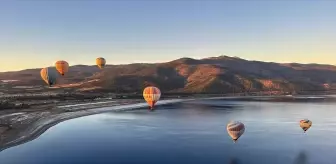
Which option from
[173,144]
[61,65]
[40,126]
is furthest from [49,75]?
[173,144]

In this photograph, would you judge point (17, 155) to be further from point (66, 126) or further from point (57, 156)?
point (66, 126)

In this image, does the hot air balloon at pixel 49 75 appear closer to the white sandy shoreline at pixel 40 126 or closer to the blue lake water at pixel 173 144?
the white sandy shoreline at pixel 40 126

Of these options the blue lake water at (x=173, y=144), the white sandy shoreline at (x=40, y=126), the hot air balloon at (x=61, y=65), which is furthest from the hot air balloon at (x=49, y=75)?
the blue lake water at (x=173, y=144)

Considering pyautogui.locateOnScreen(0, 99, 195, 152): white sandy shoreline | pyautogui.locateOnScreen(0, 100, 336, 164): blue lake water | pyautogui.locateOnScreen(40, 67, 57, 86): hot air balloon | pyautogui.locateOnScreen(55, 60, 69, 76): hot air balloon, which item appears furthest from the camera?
pyautogui.locateOnScreen(55, 60, 69, 76): hot air balloon

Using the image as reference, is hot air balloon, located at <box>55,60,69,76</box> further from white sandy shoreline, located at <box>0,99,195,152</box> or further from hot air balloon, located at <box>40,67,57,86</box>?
white sandy shoreline, located at <box>0,99,195,152</box>

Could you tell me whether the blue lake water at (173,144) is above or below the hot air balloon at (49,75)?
below

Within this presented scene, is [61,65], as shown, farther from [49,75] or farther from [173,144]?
[173,144]

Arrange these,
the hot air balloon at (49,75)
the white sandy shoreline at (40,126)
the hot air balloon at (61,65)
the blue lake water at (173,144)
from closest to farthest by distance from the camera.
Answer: the blue lake water at (173,144) < the white sandy shoreline at (40,126) < the hot air balloon at (49,75) < the hot air balloon at (61,65)

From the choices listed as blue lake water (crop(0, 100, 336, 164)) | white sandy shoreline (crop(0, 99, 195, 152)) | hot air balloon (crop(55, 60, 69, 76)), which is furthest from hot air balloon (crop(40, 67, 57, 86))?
blue lake water (crop(0, 100, 336, 164))
